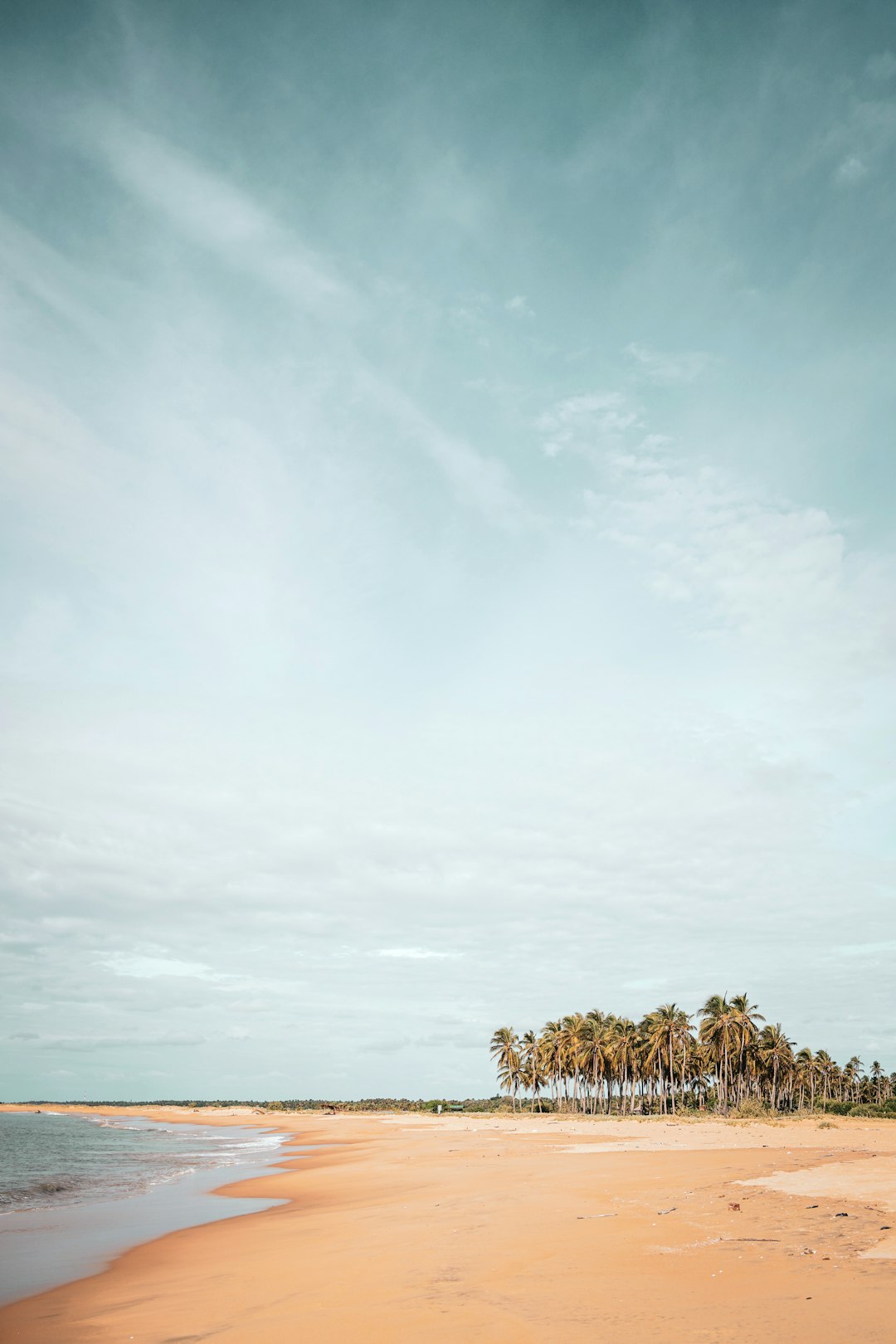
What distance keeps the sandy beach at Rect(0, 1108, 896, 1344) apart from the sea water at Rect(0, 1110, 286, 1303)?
1.36 m

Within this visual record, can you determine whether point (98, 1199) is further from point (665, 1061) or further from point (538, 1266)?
point (665, 1061)

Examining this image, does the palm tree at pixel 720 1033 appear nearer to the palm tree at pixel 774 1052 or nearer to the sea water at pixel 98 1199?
the palm tree at pixel 774 1052

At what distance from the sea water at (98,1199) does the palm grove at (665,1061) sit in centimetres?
4100

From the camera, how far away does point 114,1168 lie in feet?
130

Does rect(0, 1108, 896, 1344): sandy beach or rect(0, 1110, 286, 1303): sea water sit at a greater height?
rect(0, 1108, 896, 1344): sandy beach

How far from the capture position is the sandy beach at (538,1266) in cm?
872

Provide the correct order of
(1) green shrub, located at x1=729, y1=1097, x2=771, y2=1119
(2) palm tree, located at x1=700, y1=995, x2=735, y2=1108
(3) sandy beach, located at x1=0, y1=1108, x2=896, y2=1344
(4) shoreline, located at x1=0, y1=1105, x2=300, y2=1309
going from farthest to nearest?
(2) palm tree, located at x1=700, y1=995, x2=735, y2=1108
(1) green shrub, located at x1=729, y1=1097, x2=771, y2=1119
(4) shoreline, located at x1=0, y1=1105, x2=300, y2=1309
(3) sandy beach, located at x1=0, y1=1108, x2=896, y2=1344

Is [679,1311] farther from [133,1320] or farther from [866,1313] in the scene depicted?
[133,1320]

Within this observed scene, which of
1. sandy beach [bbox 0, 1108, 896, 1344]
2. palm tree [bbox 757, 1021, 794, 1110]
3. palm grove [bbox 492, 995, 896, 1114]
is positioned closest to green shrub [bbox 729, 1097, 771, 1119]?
palm grove [bbox 492, 995, 896, 1114]

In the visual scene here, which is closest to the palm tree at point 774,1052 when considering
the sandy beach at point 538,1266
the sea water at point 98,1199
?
the sea water at point 98,1199

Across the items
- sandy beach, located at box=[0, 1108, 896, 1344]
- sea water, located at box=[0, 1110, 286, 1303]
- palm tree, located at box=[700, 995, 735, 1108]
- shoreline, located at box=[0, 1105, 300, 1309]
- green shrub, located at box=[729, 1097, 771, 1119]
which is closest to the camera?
sandy beach, located at box=[0, 1108, 896, 1344]

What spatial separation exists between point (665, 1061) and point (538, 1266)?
8195 cm

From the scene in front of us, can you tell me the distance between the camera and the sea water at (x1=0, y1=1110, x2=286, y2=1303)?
1688 cm

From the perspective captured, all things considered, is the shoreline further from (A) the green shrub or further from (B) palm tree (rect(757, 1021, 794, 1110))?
(B) palm tree (rect(757, 1021, 794, 1110))
